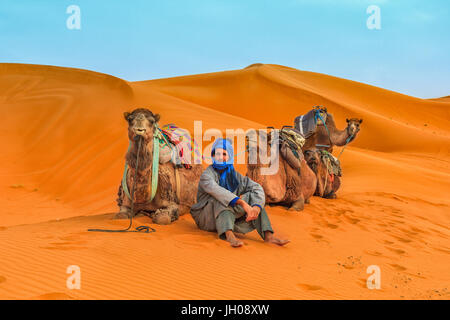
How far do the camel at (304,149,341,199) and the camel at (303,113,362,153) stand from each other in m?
0.49

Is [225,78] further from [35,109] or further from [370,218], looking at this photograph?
[370,218]

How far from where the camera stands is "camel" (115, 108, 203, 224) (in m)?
5.39

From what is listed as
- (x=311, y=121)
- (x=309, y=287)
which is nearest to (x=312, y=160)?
(x=311, y=121)

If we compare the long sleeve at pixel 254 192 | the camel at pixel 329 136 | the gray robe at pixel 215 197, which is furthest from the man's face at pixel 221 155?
the camel at pixel 329 136

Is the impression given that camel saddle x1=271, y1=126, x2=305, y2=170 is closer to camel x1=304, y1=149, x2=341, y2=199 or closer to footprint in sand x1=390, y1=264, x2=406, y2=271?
camel x1=304, y1=149, x2=341, y2=199

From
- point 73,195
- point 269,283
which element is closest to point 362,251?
point 269,283

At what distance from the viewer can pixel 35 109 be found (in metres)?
20.2

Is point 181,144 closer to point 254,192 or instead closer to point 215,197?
point 215,197

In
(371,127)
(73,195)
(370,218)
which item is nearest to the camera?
(370,218)

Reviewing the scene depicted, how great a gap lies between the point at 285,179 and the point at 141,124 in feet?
11.1

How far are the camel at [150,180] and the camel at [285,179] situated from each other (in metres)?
1.27

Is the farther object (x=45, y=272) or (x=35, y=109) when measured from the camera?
(x=35, y=109)

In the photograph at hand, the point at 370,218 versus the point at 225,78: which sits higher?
the point at 225,78
